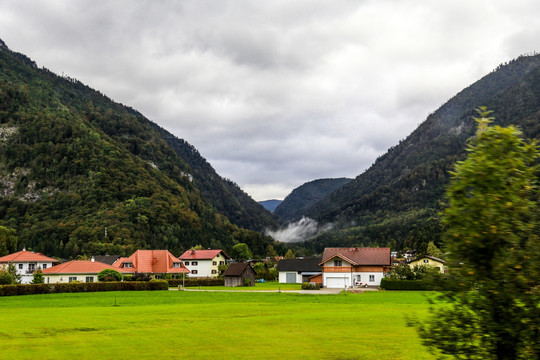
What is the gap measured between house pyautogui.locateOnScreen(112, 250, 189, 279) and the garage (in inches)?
1393

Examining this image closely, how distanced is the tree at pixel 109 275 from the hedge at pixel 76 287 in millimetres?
7543

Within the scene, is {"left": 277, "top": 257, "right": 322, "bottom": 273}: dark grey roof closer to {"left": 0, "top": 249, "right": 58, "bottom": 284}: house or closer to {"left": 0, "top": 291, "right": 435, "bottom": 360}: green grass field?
{"left": 0, "top": 249, "right": 58, "bottom": 284}: house

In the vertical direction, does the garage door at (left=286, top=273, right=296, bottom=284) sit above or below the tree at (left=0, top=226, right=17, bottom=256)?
below

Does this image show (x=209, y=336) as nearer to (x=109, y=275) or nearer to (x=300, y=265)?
(x=109, y=275)

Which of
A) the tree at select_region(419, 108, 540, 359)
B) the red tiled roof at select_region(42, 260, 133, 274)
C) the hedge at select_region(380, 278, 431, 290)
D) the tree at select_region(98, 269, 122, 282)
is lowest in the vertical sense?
the hedge at select_region(380, 278, 431, 290)

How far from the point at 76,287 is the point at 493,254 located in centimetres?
6687

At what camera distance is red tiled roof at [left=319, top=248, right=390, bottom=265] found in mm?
88000

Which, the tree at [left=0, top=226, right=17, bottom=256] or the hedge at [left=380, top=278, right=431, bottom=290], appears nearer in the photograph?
the hedge at [left=380, top=278, right=431, bottom=290]

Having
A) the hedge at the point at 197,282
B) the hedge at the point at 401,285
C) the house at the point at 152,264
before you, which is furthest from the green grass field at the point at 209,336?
the house at the point at 152,264

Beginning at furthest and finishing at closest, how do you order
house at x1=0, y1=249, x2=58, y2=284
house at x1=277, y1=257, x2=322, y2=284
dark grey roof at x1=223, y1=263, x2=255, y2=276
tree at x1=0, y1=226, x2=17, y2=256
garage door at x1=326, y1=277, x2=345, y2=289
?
tree at x1=0, y1=226, x2=17, y2=256
house at x1=277, y1=257, x2=322, y2=284
house at x1=0, y1=249, x2=58, y2=284
dark grey roof at x1=223, y1=263, x2=255, y2=276
garage door at x1=326, y1=277, x2=345, y2=289

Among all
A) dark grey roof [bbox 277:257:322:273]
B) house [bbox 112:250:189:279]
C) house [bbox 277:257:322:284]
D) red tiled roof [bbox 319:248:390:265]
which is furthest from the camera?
dark grey roof [bbox 277:257:322:273]

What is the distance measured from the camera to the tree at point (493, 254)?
34.0 feet

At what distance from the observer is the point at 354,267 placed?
88312 mm

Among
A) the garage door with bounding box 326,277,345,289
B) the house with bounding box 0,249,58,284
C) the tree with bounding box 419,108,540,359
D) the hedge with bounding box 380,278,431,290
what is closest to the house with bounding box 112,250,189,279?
the house with bounding box 0,249,58,284
